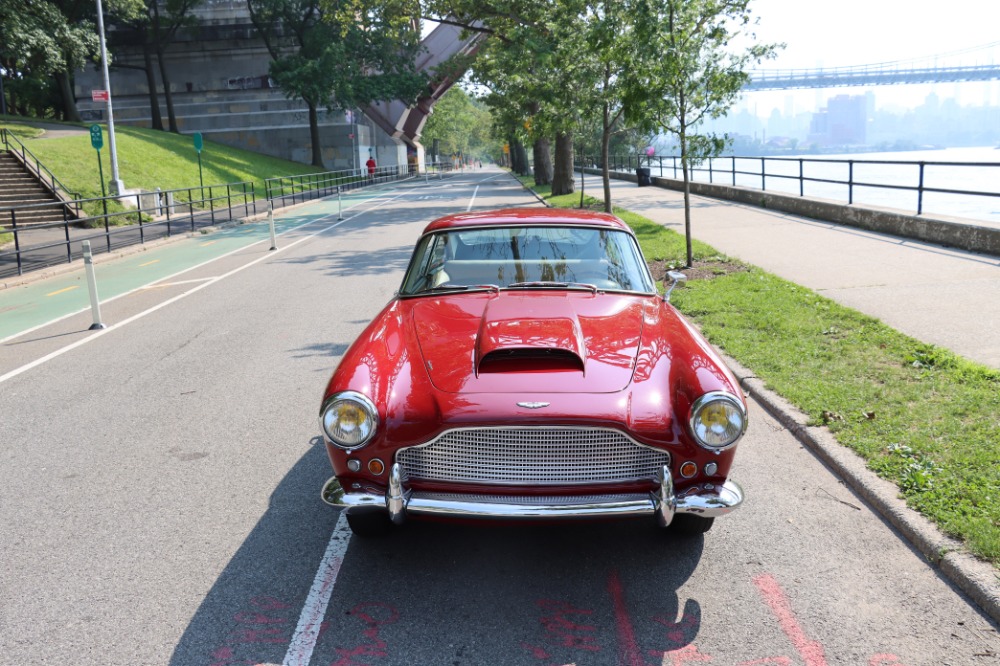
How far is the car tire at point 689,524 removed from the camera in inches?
160

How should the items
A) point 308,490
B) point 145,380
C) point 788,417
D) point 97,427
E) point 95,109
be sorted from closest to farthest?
1. point 308,490
2. point 788,417
3. point 97,427
4. point 145,380
5. point 95,109

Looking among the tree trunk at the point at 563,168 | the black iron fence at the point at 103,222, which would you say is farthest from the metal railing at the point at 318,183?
the tree trunk at the point at 563,168

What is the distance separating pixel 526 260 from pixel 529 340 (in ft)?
4.10

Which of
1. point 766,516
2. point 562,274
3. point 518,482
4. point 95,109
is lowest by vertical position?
point 766,516

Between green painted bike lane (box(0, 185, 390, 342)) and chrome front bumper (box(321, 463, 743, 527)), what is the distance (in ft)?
27.9

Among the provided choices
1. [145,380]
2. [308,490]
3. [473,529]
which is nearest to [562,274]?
[473,529]

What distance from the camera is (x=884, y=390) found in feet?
19.7

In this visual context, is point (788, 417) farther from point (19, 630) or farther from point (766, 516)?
point (19, 630)

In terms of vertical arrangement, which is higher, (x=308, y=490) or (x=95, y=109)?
(x=95, y=109)

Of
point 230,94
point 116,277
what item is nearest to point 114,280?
point 116,277

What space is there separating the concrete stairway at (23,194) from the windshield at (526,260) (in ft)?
76.6

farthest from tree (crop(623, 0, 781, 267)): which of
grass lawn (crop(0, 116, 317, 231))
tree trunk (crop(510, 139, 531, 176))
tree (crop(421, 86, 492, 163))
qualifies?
tree (crop(421, 86, 492, 163))

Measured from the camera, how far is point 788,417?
5.76 m

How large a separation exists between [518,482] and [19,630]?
7.19 ft
